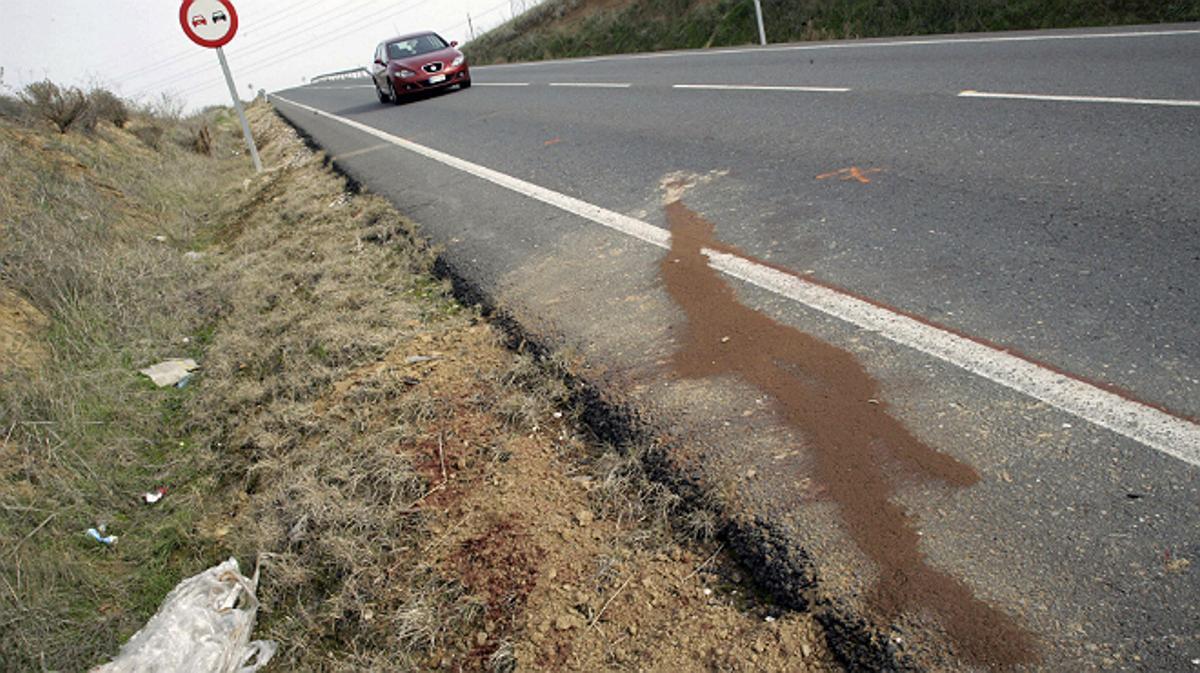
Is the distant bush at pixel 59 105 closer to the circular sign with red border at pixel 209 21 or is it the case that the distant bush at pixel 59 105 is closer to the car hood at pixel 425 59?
the circular sign with red border at pixel 209 21

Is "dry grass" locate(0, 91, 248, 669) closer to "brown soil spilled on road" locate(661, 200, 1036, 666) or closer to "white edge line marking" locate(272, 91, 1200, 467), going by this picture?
"brown soil spilled on road" locate(661, 200, 1036, 666)

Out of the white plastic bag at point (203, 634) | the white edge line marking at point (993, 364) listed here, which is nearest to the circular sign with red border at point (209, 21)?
the white edge line marking at point (993, 364)

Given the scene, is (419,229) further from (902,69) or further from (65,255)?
(902,69)

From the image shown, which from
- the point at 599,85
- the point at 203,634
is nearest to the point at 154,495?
the point at 203,634

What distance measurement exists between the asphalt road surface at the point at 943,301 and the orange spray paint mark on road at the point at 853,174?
→ 0.03 meters

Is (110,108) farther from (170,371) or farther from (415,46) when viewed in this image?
(170,371)

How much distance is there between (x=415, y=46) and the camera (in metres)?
18.5

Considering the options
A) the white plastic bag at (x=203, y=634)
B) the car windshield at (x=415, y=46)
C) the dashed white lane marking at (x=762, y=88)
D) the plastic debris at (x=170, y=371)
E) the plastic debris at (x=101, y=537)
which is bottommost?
the white plastic bag at (x=203, y=634)

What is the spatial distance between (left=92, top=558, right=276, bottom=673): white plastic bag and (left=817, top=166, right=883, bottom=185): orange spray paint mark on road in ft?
14.7

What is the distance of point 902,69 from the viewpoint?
9.48m

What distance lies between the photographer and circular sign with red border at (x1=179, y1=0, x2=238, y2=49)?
10.7 meters

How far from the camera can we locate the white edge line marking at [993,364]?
2516 mm

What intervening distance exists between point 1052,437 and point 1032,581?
0.67 m

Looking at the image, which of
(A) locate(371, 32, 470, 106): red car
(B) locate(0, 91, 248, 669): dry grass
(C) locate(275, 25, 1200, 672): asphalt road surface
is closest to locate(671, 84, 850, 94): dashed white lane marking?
(C) locate(275, 25, 1200, 672): asphalt road surface
